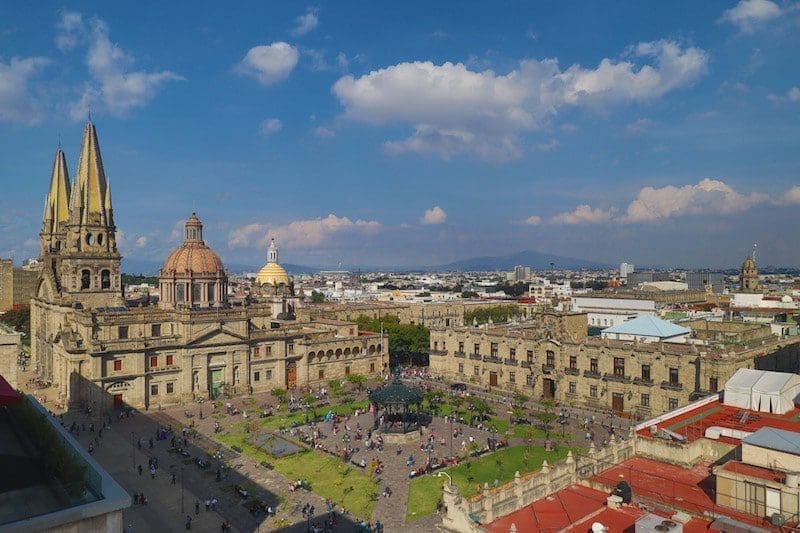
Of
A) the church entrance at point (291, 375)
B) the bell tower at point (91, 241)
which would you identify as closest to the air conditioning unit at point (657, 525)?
the church entrance at point (291, 375)

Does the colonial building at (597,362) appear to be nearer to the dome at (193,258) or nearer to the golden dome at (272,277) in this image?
the dome at (193,258)

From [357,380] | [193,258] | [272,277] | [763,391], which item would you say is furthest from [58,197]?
[763,391]

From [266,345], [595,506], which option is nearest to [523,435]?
[595,506]

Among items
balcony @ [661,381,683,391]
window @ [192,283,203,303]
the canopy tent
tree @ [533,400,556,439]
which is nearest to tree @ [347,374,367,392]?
tree @ [533,400,556,439]

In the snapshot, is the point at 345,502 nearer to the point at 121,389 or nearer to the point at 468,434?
the point at 468,434

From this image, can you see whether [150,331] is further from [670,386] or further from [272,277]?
[670,386]

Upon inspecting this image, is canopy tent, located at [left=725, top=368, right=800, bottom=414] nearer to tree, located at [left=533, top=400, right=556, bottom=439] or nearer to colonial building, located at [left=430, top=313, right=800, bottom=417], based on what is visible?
tree, located at [left=533, top=400, right=556, bottom=439]
